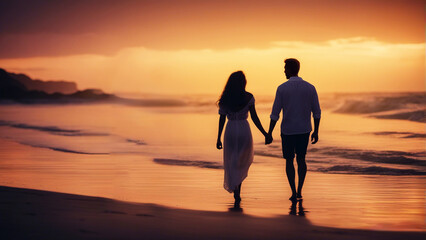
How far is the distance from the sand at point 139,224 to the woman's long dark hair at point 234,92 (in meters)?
1.66

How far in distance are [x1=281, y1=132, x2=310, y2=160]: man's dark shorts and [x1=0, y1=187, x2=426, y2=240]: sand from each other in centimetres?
138

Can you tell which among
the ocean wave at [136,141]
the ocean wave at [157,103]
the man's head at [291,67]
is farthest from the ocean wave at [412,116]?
the ocean wave at [157,103]

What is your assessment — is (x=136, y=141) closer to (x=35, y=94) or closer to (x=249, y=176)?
(x=249, y=176)

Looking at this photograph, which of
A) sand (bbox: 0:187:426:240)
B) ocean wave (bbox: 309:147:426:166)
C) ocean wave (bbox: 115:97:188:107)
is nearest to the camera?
sand (bbox: 0:187:426:240)

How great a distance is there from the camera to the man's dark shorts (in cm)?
761

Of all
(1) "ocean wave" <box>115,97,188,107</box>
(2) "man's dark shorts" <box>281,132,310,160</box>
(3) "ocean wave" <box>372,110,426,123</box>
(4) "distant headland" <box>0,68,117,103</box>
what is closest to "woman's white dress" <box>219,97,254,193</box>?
(2) "man's dark shorts" <box>281,132,310,160</box>

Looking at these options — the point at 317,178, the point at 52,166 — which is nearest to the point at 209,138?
the point at 52,166

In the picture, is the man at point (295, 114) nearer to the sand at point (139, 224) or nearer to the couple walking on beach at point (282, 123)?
the couple walking on beach at point (282, 123)

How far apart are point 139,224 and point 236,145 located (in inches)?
101

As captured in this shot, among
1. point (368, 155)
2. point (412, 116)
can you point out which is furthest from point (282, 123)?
point (412, 116)

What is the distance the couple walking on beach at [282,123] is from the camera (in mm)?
7625

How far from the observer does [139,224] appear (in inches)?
222

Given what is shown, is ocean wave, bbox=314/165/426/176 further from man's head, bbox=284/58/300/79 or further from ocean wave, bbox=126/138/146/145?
ocean wave, bbox=126/138/146/145

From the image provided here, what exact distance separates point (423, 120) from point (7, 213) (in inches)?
1070
